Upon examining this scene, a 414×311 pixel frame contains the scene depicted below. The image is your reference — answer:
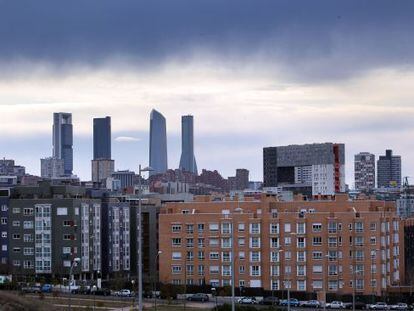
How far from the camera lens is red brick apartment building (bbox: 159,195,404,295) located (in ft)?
368

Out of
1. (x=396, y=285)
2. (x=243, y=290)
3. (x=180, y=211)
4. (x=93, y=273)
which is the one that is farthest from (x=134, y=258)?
(x=396, y=285)

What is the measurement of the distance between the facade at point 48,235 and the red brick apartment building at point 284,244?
11.8 m

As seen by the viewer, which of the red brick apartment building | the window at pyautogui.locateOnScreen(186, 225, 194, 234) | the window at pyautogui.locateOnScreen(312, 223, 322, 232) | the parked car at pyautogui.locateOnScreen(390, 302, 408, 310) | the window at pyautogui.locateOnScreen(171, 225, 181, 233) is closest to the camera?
the parked car at pyautogui.locateOnScreen(390, 302, 408, 310)

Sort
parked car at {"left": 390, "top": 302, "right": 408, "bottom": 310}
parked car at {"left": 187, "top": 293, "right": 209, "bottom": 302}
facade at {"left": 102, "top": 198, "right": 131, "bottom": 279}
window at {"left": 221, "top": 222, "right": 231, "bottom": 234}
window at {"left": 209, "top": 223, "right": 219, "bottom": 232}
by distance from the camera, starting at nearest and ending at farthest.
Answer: parked car at {"left": 390, "top": 302, "right": 408, "bottom": 310}, parked car at {"left": 187, "top": 293, "right": 209, "bottom": 302}, window at {"left": 221, "top": 222, "right": 231, "bottom": 234}, window at {"left": 209, "top": 223, "right": 219, "bottom": 232}, facade at {"left": 102, "top": 198, "right": 131, "bottom": 279}

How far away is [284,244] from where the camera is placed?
4476 inches

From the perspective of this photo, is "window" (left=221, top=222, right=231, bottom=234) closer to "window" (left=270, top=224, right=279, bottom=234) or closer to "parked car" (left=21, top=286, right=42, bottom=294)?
"window" (left=270, top=224, right=279, bottom=234)

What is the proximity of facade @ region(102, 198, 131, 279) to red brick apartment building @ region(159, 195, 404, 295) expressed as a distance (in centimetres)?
1584

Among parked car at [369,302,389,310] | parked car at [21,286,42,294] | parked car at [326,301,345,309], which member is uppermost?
parked car at [21,286,42,294]

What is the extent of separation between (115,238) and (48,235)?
1494 centimetres

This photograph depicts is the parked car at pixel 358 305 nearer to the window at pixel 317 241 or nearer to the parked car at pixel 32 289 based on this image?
the window at pixel 317 241

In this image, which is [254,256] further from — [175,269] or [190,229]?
[175,269]

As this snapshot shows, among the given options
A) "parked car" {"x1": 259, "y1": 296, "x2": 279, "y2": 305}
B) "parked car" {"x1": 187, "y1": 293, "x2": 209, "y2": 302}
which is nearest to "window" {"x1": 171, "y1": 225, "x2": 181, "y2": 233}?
"parked car" {"x1": 187, "y1": 293, "x2": 209, "y2": 302}

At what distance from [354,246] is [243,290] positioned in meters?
14.1

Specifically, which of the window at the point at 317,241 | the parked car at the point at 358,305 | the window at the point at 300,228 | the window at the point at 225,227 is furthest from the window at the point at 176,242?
the parked car at the point at 358,305
